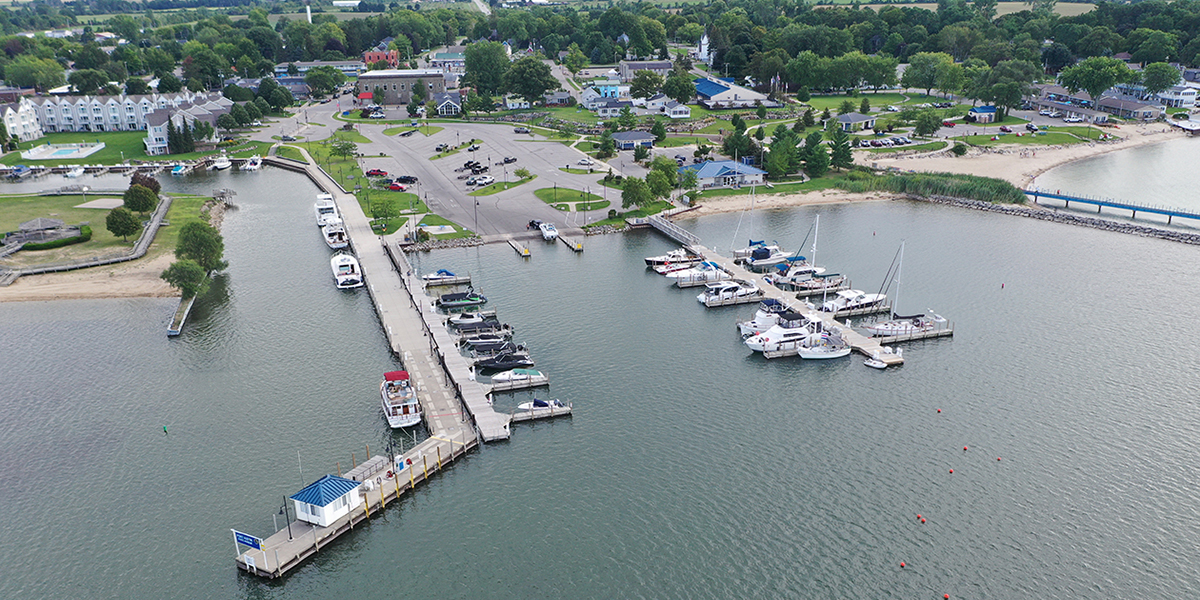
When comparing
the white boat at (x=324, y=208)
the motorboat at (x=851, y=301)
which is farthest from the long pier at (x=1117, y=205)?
the white boat at (x=324, y=208)

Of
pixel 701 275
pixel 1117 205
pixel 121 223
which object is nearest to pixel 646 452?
pixel 701 275

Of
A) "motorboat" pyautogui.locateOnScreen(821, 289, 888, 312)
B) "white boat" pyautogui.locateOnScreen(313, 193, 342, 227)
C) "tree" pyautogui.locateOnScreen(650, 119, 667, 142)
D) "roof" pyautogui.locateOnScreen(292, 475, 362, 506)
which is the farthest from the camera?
"tree" pyautogui.locateOnScreen(650, 119, 667, 142)

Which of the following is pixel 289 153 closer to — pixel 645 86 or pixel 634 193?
pixel 634 193

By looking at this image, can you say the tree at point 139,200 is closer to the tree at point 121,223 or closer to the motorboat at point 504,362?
the tree at point 121,223

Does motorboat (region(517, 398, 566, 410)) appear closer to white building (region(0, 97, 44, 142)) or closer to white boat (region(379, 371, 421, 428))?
white boat (region(379, 371, 421, 428))

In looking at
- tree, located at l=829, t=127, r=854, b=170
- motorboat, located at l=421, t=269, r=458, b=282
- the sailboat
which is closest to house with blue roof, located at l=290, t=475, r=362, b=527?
motorboat, located at l=421, t=269, r=458, b=282

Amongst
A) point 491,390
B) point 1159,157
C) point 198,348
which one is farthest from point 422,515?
point 1159,157
